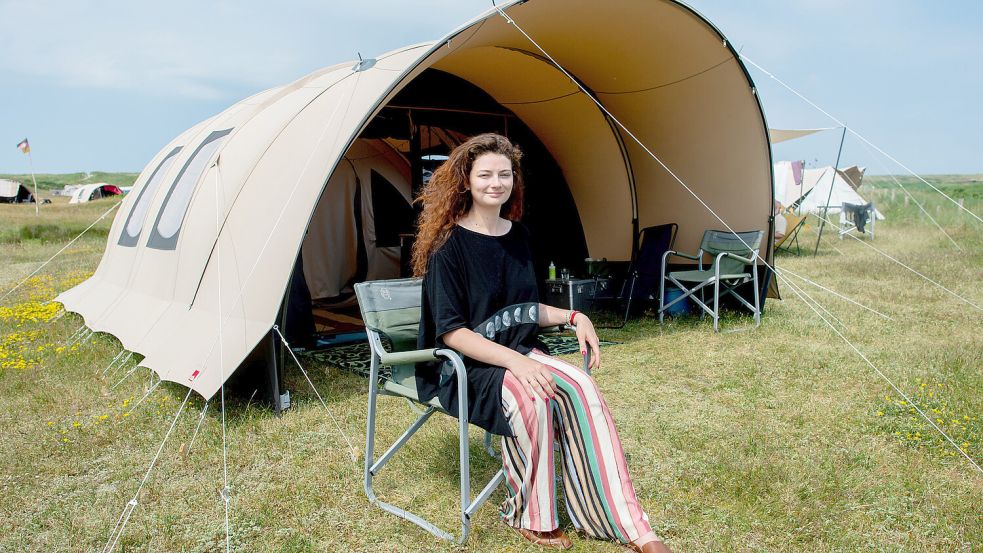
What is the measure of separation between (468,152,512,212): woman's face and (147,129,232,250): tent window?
115 inches

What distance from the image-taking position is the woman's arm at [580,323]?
2.17 m

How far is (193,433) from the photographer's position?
307cm

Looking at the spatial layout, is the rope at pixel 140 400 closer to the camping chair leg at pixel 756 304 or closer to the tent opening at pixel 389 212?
the tent opening at pixel 389 212

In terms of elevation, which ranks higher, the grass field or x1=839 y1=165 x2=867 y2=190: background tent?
x1=839 y1=165 x2=867 y2=190: background tent

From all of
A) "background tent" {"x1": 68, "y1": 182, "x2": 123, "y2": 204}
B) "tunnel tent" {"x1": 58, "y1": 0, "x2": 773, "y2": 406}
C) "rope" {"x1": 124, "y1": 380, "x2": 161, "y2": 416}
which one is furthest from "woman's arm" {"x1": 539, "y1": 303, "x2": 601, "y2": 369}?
"background tent" {"x1": 68, "y1": 182, "x2": 123, "y2": 204}

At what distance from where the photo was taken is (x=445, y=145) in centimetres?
584

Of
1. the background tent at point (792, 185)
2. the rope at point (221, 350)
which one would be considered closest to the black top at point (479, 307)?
the rope at point (221, 350)

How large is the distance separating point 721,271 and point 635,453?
2.76 m

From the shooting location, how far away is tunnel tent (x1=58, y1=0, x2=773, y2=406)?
3348 mm

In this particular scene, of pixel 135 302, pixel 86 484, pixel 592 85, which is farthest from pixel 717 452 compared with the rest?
pixel 135 302

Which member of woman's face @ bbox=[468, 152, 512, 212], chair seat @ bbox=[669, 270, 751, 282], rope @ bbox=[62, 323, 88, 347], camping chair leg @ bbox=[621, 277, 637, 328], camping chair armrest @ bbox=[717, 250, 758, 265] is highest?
woman's face @ bbox=[468, 152, 512, 212]

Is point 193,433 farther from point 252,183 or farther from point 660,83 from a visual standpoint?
point 660,83

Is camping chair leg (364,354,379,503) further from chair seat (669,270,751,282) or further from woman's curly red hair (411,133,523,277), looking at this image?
chair seat (669,270,751,282)

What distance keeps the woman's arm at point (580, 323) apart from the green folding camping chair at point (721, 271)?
9.55 feet
